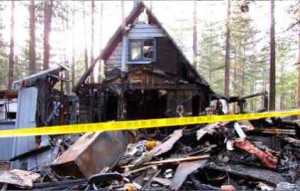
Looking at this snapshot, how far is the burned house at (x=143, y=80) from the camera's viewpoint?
19828 mm

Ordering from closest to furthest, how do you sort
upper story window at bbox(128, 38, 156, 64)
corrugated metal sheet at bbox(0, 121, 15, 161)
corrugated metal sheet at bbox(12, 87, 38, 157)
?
corrugated metal sheet at bbox(12, 87, 38, 157) → corrugated metal sheet at bbox(0, 121, 15, 161) → upper story window at bbox(128, 38, 156, 64)

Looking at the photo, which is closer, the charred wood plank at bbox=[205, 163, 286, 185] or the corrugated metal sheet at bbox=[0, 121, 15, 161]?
the charred wood plank at bbox=[205, 163, 286, 185]

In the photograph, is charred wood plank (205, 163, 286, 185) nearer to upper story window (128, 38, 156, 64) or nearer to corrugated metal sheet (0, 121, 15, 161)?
corrugated metal sheet (0, 121, 15, 161)

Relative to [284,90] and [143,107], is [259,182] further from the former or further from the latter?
[284,90]

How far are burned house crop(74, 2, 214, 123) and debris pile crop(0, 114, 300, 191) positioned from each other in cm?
955

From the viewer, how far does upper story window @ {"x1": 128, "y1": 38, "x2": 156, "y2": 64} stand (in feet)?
69.2

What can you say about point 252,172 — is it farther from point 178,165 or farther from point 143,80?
point 143,80

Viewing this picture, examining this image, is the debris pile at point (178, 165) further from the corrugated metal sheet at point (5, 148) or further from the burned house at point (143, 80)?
the burned house at point (143, 80)

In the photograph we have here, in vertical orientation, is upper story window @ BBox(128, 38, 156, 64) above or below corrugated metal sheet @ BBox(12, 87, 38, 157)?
above

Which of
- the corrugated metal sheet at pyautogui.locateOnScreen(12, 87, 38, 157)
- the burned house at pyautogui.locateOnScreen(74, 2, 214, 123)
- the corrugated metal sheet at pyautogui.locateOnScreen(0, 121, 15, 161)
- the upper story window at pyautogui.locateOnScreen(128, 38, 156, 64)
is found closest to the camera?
the corrugated metal sheet at pyautogui.locateOnScreen(12, 87, 38, 157)

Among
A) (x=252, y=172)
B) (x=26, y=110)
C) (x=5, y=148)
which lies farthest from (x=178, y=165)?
(x=5, y=148)

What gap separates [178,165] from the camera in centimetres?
818

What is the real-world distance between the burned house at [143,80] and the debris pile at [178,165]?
31.3ft

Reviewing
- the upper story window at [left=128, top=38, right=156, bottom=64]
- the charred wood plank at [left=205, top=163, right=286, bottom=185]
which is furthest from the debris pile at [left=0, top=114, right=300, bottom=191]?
the upper story window at [left=128, top=38, right=156, bottom=64]
